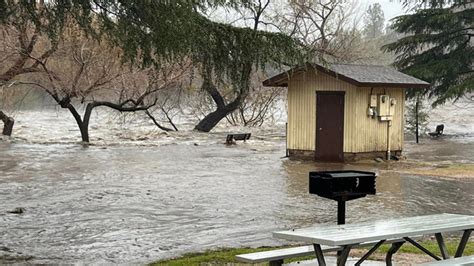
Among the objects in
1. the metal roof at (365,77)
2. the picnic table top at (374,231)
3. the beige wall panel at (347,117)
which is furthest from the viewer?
the beige wall panel at (347,117)

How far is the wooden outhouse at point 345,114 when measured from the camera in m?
17.3

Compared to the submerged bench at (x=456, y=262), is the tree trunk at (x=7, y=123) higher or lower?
higher

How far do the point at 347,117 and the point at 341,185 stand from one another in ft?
38.1

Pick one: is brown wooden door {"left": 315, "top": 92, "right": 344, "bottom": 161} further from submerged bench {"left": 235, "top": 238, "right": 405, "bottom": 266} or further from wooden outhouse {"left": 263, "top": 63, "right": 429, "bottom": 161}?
submerged bench {"left": 235, "top": 238, "right": 405, "bottom": 266}

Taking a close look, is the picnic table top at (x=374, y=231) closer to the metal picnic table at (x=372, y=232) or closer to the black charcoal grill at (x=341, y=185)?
the metal picnic table at (x=372, y=232)

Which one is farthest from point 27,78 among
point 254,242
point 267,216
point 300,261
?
point 300,261

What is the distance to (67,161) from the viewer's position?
17703 mm

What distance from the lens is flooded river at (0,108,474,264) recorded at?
7785 millimetres

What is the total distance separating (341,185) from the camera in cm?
598

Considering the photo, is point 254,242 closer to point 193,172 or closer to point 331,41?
point 193,172

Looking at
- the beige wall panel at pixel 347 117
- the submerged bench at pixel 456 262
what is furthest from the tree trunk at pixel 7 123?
the submerged bench at pixel 456 262

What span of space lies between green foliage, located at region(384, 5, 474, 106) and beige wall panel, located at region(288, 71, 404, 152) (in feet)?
34.3

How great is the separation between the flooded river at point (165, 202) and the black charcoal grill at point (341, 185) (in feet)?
6.36

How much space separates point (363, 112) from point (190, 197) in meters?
7.39
